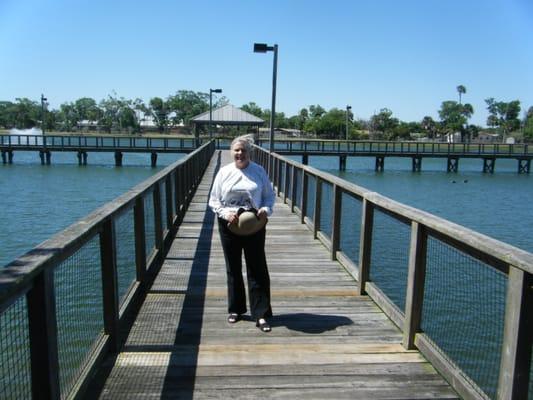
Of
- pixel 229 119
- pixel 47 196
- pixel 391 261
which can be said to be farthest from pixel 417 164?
pixel 391 261

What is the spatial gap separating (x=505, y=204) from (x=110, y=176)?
2787cm

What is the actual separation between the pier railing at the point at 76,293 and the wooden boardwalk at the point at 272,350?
231 millimetres

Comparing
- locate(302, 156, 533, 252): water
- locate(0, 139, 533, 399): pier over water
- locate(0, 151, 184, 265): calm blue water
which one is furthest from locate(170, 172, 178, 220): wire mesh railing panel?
locate(302, 156, 533, 252): water

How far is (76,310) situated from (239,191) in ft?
5.46

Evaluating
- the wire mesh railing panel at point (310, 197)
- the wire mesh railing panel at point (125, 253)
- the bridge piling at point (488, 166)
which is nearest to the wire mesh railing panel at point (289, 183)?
the wire mesh railing panel at point (310, 197)

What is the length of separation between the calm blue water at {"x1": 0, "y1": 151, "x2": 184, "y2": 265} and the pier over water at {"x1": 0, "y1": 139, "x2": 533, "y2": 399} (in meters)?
9.13

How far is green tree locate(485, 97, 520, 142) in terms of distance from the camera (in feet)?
608

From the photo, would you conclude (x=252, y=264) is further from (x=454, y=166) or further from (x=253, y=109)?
(x=253, y=109)

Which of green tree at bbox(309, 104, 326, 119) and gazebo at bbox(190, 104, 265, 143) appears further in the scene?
green tree at bbox(309, 104, 326, 119)

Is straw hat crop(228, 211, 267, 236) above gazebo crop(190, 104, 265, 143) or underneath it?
underneath

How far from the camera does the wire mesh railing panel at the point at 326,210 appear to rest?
26.6 feet

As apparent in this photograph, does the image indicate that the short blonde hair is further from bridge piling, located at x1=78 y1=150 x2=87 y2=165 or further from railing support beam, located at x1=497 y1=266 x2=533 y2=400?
bridge piling, located at x1=78 y1=150 x2=87 y2=165

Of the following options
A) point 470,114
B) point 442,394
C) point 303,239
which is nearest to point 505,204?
point 303,239

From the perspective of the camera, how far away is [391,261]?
775 cm
